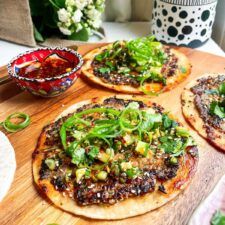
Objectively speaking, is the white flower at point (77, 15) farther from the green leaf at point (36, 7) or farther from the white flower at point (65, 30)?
the green leaf at point (36, 7)

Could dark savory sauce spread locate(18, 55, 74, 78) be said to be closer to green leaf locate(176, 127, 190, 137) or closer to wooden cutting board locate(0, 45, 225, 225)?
wooden cutting board locate(0, 45, 225, 225)

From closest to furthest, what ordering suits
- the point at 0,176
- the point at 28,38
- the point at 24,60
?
the point at 0,176 < the point at 24,60 < the point at 28,38

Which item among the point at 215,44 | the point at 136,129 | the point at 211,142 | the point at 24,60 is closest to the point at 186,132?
the point at 211,142

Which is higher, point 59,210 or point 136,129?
point 136,129

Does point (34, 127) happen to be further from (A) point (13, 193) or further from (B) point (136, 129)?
(B) point (136, 129)

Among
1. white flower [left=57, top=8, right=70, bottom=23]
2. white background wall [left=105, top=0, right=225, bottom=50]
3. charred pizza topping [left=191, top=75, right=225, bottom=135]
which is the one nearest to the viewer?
charred pizza topping [left=191, top=75, right=225, bottom=135]

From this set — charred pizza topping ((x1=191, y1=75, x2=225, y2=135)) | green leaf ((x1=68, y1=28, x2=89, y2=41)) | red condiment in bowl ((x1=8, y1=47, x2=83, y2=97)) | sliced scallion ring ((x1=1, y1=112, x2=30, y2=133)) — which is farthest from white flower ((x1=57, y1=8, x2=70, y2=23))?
charred pizza topping ((x1=191, y1=75, x2=225, y2=135))
